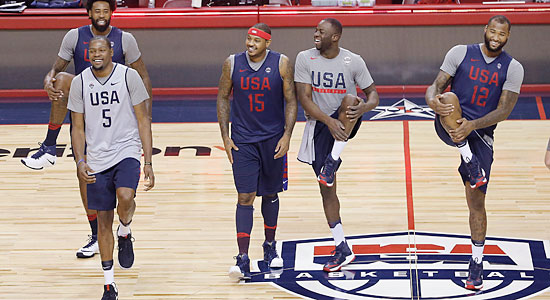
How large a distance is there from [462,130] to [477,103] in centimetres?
28

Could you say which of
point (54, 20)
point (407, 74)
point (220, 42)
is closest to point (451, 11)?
point (407, 74)

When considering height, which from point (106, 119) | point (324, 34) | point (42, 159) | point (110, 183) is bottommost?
point (42, 159)

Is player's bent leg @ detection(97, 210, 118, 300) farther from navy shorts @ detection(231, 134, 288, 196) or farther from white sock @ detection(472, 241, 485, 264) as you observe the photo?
white sock @ detection(472, 241, 485, 264)

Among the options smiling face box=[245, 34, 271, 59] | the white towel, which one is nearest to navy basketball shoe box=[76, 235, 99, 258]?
the white towel

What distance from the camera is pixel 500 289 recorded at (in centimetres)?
645

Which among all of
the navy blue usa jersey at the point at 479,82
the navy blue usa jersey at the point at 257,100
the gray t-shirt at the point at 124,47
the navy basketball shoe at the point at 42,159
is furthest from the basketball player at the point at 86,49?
the navy blue usa jersey at the point at 479,82

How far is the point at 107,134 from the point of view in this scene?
6133mm

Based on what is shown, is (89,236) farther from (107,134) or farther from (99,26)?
(99,26)

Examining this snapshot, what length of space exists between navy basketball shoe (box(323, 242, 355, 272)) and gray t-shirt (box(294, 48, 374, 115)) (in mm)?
1078

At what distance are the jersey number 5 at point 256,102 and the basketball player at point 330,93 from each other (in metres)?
0.29

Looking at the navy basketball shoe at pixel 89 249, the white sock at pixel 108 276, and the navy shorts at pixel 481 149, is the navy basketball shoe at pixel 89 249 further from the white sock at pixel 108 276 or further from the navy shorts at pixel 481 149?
the navy shorts at pixel 481 149

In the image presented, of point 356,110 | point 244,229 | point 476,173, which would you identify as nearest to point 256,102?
point 356,110

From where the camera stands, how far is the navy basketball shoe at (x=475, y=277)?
643 centimetres

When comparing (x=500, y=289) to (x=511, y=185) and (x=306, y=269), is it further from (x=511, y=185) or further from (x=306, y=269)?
(x=511, y=185)
